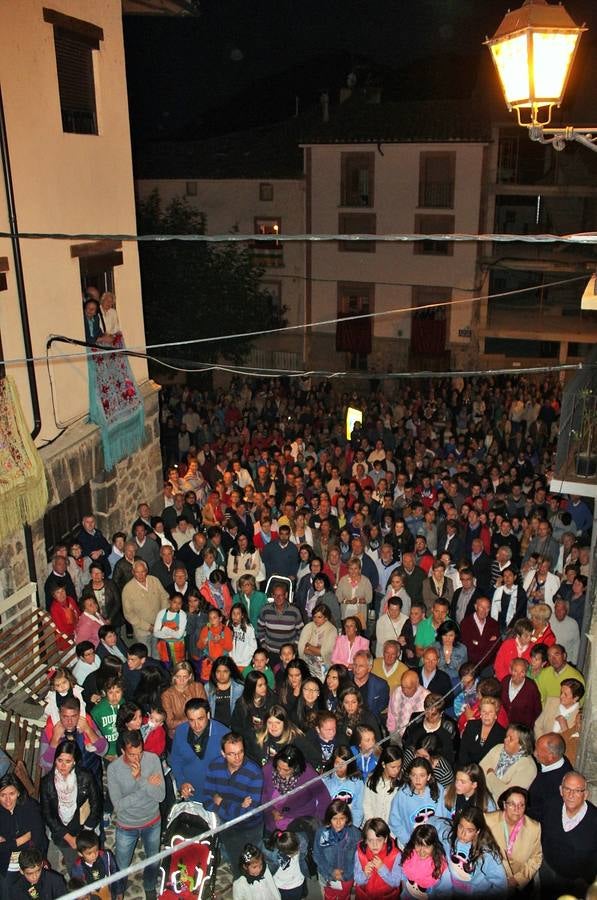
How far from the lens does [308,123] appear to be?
1235 inches

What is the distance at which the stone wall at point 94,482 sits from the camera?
937cm

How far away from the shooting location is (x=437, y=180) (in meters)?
26.8

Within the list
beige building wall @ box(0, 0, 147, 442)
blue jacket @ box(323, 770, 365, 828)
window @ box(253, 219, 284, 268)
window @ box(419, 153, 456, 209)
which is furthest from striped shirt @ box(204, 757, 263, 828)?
window @ box(253, 219, 284, 268)

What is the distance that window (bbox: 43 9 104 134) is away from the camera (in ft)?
33.1

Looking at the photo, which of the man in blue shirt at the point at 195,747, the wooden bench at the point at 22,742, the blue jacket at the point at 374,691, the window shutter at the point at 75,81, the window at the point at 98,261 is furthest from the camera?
the window at the point at 98,261

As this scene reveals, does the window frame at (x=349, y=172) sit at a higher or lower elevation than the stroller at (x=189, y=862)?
higher

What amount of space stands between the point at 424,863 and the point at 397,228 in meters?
25.2

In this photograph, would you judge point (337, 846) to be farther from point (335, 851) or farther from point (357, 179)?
point (357, 179)

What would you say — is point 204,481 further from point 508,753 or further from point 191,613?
point 508,753

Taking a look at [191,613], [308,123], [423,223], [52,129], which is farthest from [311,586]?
[308,123]

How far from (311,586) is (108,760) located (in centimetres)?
290

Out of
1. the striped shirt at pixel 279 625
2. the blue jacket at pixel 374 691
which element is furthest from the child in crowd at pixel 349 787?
the striped shirt at pixel 279 625

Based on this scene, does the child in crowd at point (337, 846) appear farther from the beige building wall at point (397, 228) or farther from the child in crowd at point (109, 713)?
the beige building wall at point (397, 228)

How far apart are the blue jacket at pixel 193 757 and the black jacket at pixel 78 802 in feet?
2.17
